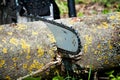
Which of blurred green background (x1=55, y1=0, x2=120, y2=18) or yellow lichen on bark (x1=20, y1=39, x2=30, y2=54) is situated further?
blurred green background (x1=55, y1=0, x2=120, y2=18)

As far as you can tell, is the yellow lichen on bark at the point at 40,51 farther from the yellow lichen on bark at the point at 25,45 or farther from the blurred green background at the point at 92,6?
the blurred green background at the point at 92,6

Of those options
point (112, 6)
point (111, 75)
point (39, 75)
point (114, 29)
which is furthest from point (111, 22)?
point (112, 6)

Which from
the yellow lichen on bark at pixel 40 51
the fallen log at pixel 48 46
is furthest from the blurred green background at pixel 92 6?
the yellow lichen on bark at pixel 40 51

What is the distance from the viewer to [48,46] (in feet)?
7.82

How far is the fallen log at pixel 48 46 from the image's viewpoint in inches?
91.1

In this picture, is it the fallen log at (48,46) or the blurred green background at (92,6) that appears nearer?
the fallen log at (48,46)

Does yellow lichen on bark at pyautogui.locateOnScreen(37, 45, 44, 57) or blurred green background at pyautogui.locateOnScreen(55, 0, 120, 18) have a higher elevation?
blurred green background at pyautogui.locateOnScreen(55, 0, 120, 18)

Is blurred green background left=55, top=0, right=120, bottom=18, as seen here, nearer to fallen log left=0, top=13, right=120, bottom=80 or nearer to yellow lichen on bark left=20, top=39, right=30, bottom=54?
fallen log left=0, top=13, right=120, bottom=80

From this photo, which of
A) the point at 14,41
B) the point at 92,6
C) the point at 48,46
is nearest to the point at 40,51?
the point at 48,46

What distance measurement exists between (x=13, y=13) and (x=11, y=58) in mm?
1056

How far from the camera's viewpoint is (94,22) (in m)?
2.62

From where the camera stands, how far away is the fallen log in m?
2.31

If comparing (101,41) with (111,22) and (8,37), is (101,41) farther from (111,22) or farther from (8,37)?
(8,37)

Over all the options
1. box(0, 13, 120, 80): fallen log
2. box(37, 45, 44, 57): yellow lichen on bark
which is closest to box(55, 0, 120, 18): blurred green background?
box(0, 13, 120, 80): fallen log
